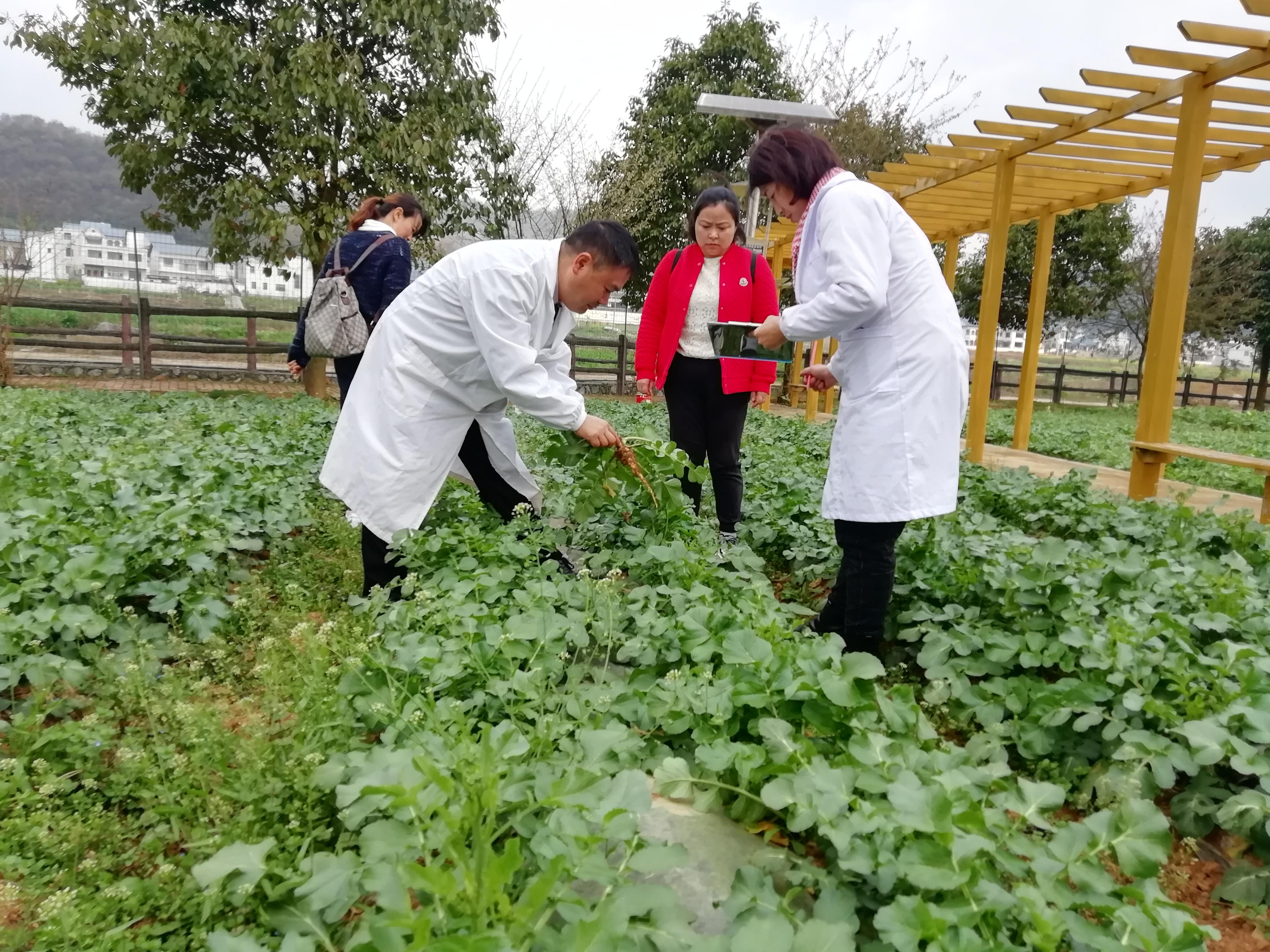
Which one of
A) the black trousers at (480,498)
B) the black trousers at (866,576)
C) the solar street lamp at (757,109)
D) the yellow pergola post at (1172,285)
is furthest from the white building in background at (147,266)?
the black trousers at (866,576)

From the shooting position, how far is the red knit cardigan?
377cm

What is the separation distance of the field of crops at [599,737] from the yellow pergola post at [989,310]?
4165 millimetres

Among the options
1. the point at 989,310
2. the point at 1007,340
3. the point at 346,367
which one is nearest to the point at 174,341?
the point at 346,367

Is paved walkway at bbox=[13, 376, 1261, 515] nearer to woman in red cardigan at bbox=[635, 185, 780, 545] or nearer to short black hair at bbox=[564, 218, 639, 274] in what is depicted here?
woman in red cardigan at bbox=[635, 185, 780, 545]

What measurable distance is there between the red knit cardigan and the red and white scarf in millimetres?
1021

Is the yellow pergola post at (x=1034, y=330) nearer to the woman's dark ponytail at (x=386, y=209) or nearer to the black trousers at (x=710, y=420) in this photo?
the black trousers at (x=710, y=420)

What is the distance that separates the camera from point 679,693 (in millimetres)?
1939

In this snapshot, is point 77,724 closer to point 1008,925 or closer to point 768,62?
point 1008,925

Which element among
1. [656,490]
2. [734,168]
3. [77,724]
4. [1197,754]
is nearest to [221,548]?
[77,724]

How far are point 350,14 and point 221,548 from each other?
9418 mm

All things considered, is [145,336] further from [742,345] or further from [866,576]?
[866,576]

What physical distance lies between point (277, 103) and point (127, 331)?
5.63 m

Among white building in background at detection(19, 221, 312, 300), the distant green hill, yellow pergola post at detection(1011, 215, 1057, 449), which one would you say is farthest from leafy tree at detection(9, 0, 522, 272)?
the distant green hill

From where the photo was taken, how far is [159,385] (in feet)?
42.5
